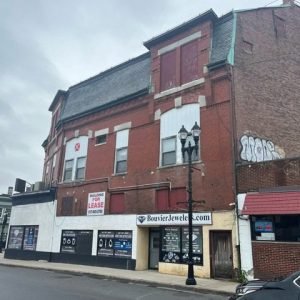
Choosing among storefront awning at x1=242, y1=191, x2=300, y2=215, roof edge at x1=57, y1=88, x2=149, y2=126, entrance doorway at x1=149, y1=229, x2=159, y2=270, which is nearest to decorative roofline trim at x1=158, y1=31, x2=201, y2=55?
roof edge at x1=57, y1=88, x2=149, y2=126

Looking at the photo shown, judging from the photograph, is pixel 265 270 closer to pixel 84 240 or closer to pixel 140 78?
pixel 84 240

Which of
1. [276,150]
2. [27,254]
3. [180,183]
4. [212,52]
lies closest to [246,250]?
[180,183]

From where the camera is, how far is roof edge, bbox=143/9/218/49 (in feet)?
65.9

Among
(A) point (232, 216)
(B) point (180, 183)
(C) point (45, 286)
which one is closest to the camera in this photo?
(C) point (45, 286)

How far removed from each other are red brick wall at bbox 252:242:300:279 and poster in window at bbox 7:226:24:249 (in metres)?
20.1

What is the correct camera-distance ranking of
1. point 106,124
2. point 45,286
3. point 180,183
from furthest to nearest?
point 106,124 → point 180,183 → point 45,286

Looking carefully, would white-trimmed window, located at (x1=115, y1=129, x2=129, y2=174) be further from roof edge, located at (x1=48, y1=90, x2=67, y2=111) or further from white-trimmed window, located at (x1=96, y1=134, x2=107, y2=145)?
roof edge, located at (x1=48, y1=90, x2=67, y2=111)

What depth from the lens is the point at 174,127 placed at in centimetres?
2020

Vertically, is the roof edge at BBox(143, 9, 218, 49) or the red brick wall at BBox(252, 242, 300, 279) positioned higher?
the roof edge at BBox(143, 9, 218, 49)

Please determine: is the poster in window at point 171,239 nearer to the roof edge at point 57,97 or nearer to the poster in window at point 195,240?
the poster in window at point 195,240

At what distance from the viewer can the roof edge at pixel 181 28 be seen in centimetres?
→ 2009

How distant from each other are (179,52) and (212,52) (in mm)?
2216

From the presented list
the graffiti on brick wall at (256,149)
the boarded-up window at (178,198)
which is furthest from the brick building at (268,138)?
the boarded-up window at (178,198)

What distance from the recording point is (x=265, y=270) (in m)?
14.7
